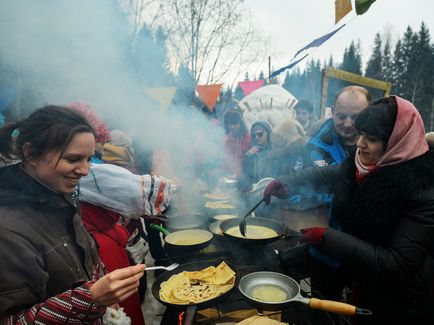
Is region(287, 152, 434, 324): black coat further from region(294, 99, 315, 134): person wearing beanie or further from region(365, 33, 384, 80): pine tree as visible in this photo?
region(365, 33, 384, 80): pine tree

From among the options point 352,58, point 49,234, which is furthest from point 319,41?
point 352,58

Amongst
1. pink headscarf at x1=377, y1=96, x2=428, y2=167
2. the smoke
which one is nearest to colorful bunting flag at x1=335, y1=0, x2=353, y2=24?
pink headscarf at x1=377, y1=96, x2=428, y2=167

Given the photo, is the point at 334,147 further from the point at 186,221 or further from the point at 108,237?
the point at 108,237

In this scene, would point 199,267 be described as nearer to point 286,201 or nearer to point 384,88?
point 286,201

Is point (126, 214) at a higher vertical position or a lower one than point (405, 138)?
lower

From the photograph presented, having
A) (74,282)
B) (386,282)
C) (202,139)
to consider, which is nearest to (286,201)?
(386,282)

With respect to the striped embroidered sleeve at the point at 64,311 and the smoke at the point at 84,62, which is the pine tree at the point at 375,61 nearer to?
the smoke at the point at 84,62

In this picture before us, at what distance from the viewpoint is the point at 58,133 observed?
1.51m

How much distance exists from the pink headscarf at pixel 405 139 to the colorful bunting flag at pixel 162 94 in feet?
13.3

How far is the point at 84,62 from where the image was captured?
381 centimetres

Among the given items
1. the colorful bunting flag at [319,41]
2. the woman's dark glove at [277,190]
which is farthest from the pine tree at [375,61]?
the woman's dark glove at [277,190]

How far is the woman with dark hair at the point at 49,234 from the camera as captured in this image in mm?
1226

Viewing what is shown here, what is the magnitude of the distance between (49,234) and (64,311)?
15.2 inches

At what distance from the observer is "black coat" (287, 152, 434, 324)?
1.62 m
